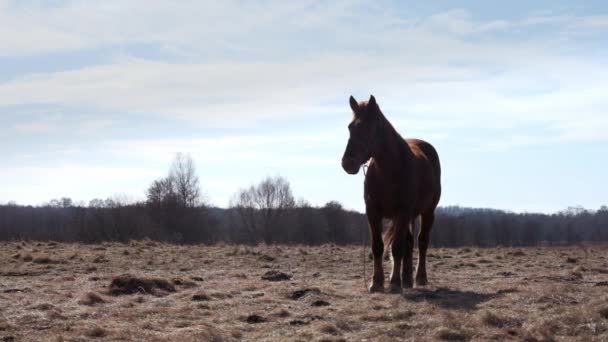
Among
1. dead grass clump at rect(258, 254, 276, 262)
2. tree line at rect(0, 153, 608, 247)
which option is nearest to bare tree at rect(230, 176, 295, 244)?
tree line at rect(0, 153, 608, 247)

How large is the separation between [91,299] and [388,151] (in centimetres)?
456

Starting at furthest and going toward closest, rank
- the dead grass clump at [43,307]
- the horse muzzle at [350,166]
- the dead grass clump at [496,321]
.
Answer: the horse muzzle at [350,166] < the dead grass clump at [43,307] < the dead grass clump at [496,321]

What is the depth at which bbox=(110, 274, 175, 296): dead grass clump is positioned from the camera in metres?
10.5

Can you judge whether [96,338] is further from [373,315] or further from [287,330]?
[373,315]

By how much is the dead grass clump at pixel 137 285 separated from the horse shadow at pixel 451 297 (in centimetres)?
362

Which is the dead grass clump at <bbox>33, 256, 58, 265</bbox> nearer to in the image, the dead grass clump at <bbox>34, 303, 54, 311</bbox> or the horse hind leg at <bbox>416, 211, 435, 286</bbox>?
the dead grass clump at <bbox>34, 303, 54, 311</bbox>

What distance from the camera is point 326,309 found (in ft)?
28.3

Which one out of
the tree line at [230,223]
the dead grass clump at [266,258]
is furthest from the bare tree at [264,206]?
the dead grass clump at [266,258]

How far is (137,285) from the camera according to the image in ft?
35.1

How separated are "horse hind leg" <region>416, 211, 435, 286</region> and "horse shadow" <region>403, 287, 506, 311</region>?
3.65 feet

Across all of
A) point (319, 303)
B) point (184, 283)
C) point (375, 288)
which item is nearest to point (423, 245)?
point (375, 288)

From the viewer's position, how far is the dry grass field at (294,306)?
7109 mm

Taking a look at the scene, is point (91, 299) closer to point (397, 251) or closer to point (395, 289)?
point (395, 289)

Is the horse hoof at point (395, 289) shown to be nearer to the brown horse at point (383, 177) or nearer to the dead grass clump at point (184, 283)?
the brown horse at point (383, 177)
